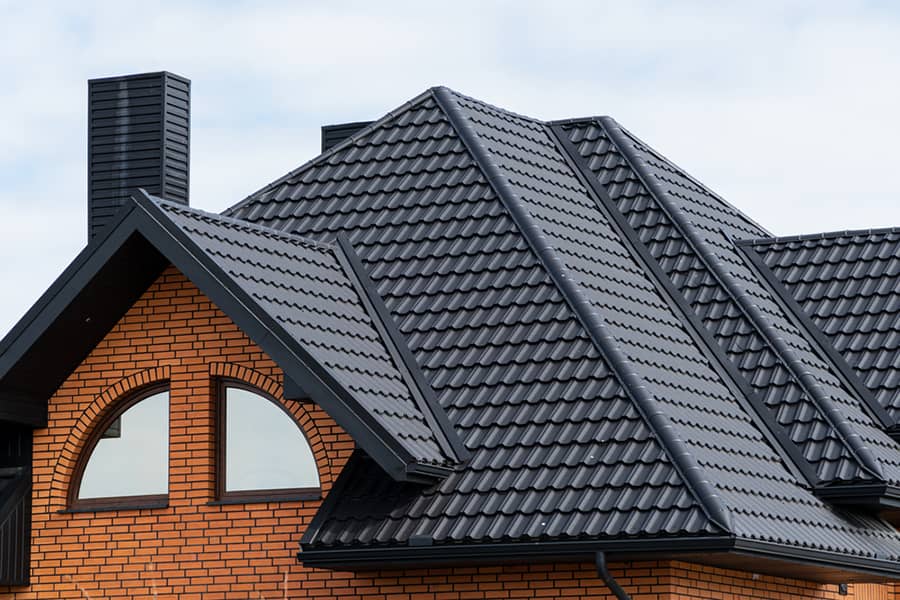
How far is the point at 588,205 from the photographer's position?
1698 centimetres

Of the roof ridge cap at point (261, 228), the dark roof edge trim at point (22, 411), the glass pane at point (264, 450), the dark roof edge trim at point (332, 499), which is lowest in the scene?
the dark roof edge trim at point (332, 499)

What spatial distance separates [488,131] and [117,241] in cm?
491

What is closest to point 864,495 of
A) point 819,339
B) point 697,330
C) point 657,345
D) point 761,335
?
point 657,345

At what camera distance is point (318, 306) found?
14.0 metres

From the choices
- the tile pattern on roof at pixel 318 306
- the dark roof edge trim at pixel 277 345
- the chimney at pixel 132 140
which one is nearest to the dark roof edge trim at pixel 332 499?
the tile pattern on roof at pixel 318 306

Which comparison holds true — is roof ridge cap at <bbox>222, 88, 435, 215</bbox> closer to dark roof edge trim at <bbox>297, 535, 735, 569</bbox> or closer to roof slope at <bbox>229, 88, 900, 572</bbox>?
roof slope at <bbox>229, 88, 900, 572</bbox>

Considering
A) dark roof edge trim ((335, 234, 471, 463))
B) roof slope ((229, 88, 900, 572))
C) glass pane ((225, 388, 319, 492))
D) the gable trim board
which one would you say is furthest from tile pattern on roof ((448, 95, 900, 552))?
glass pane ((225, 388, 319, 492))

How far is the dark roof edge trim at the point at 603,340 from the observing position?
1187 cm

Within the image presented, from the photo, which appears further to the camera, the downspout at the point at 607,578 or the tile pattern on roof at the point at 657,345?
the tile pattern on roof at the point at 657,345

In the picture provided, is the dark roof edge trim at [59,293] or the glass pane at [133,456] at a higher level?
the dark roof edge trim at [59,293]

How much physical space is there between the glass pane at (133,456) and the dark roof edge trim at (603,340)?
137 inches

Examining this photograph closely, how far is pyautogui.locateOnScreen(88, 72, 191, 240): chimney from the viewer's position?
17.5 m

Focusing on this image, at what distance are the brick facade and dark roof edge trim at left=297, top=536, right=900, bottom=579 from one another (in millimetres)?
485

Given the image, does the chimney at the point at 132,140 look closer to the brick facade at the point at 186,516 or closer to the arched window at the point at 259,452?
the brick facade at the point at 186,516
